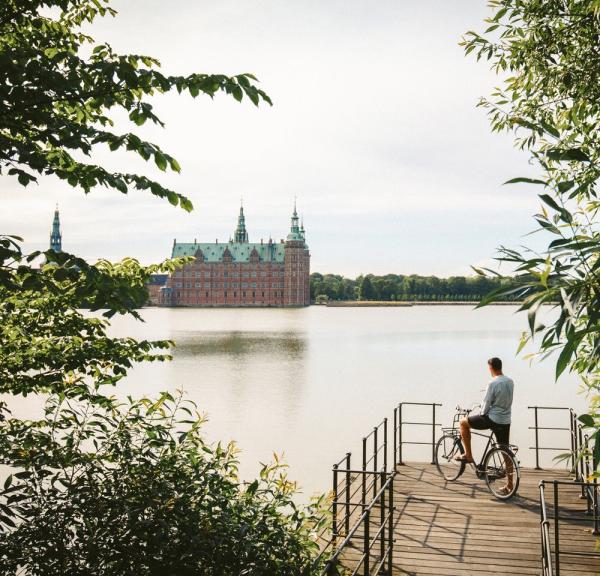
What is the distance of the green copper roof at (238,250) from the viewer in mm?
144125

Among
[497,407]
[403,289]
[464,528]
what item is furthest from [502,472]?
[403,289]

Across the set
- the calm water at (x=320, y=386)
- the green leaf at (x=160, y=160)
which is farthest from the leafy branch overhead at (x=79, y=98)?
the calm water at (x=320, y=386)

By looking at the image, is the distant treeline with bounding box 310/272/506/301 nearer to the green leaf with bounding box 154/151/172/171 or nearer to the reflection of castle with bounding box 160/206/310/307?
the reflection of castle with bounding box 160/206/310/307

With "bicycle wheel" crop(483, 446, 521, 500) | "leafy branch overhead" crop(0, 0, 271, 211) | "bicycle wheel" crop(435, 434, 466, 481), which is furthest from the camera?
"bicycle wheel" crop(435, 434, 466, 481)

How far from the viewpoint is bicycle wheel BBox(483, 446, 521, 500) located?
305 inches

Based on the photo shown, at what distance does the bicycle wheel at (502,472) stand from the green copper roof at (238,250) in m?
135

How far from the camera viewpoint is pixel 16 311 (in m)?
4.99

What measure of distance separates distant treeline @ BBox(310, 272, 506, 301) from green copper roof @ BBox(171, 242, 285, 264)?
26.4 metres

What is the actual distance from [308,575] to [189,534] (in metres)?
0.89

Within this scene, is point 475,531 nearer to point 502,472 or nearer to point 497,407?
point 502,472

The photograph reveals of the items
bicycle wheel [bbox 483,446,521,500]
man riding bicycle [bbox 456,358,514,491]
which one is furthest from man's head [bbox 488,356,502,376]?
bicycle wheel [bbox 483,446,521,500]

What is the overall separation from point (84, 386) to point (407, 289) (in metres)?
165

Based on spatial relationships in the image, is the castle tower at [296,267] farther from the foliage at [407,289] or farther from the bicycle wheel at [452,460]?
the bicycle wheel at [452,460]

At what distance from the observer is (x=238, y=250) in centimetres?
14638
